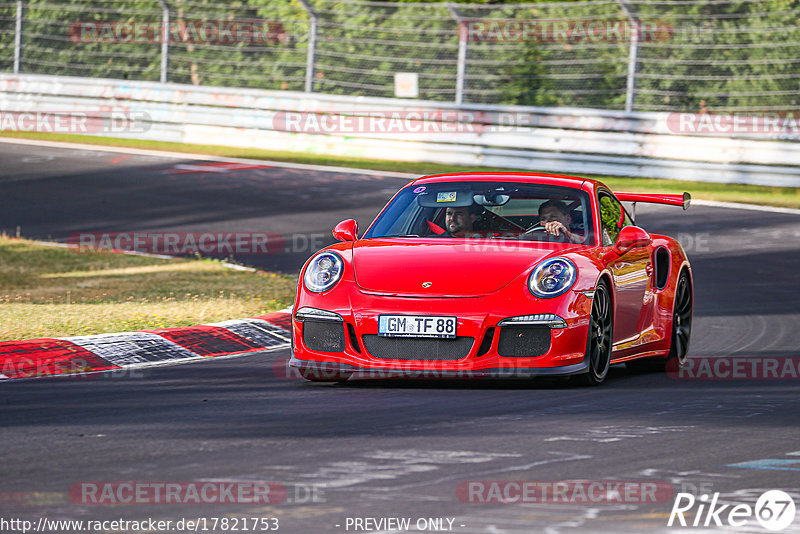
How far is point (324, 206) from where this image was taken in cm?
1903

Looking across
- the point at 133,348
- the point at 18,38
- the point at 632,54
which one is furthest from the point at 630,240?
the point at 18,38

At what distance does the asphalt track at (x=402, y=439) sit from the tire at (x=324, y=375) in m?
0.08

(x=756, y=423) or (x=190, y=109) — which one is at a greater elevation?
(x=190, y=109)

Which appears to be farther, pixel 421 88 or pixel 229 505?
pixel 421 88

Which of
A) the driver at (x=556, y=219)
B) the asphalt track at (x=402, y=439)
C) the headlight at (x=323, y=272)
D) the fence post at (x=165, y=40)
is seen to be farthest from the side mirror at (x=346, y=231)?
the fence post at (x=165, y=40)

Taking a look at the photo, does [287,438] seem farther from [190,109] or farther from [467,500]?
[190,109]

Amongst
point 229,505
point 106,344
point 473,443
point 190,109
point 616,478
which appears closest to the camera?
point 229,505

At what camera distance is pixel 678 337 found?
9.48 m

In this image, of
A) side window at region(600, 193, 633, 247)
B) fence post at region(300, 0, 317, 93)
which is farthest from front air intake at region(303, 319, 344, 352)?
fence post at region(300, 0, 317, 93)

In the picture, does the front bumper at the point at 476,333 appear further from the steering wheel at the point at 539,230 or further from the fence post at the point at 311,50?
the fence post at the point at 311,50

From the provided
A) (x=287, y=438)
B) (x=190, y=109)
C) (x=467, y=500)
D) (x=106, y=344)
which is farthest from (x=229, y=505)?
(x=190, y=109)

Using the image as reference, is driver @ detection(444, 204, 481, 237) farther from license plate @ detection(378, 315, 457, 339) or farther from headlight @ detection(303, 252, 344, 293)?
license plate @ detection(378, 315, 457, 339)

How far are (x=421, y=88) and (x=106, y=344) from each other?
17340 mm

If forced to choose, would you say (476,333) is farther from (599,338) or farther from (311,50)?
(311,50)
